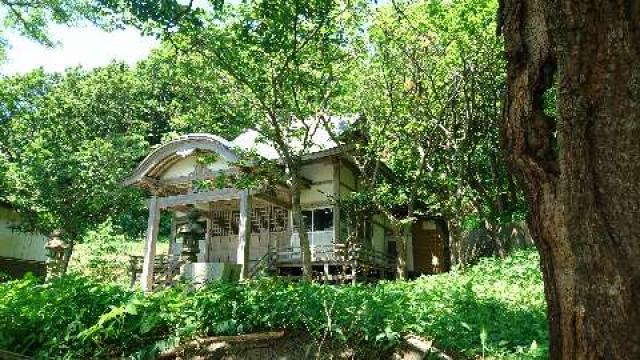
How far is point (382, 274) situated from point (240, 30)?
1267 centimetres

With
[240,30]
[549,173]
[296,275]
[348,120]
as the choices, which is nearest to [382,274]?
[296,275]

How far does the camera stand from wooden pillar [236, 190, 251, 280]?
15.6 metres

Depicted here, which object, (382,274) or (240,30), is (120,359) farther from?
(382,274)

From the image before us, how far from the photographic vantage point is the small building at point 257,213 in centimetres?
1723

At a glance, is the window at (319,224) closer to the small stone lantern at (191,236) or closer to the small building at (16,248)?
the small stone lantern at (191,236)

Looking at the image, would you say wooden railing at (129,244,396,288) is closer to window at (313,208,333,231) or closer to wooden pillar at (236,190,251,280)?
window at (313,208,333,231)

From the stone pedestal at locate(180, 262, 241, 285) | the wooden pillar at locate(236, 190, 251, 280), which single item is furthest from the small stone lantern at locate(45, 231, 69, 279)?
the wooden pillar at locate(236, 190, 251, 280)

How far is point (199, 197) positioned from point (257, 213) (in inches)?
143

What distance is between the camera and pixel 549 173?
2.45 m

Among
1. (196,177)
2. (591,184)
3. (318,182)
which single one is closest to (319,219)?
(318,182)

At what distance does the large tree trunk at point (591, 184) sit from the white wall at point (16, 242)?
26590 mm

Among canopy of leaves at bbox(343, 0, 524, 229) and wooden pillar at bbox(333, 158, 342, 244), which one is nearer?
canopy of leaves at bbox(343, 0, 524, 229)

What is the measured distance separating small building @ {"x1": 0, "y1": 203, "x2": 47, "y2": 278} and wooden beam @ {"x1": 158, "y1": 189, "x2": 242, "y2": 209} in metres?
9.51

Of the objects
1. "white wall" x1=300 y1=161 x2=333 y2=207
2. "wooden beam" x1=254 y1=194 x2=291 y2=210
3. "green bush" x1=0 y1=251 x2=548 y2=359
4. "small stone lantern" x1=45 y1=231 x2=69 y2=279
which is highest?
"white wall" x1=300 y1=161 x2=333 y2=207
